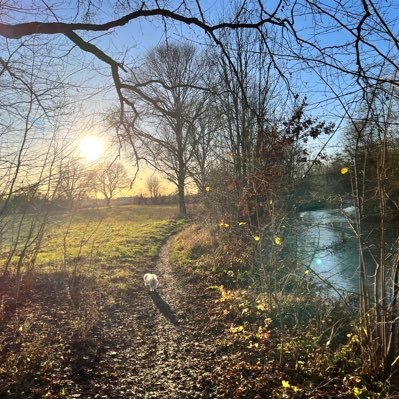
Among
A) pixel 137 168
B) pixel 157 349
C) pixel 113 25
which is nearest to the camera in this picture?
pixel 113 25

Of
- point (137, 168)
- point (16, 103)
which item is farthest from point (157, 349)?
point (16, 103)

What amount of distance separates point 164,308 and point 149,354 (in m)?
2.39

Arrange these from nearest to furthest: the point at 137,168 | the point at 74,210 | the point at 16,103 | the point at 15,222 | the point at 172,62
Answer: the point at 16,103
the point at 137,168
the point at 15,222
the point at 74,210
the point at 172,62

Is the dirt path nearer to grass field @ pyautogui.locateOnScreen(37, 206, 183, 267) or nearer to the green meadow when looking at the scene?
the green meadow

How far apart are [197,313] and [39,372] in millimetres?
3641

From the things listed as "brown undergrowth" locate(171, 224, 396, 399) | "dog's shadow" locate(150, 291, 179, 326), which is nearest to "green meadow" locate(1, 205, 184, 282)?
"dog's shadow" locate(150, 291, 179, 326)

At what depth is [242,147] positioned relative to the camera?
11.3 meters

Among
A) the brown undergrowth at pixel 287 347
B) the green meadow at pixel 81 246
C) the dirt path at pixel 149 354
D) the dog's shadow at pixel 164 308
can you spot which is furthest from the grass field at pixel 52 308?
the brown undergrowth at pixel 287 347

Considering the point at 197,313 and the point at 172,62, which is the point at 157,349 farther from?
the point at 172,62

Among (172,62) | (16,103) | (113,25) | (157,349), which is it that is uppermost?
(172,62)

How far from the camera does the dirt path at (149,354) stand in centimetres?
484

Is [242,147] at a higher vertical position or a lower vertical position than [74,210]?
higher

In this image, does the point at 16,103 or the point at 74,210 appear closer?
the point at 16,103

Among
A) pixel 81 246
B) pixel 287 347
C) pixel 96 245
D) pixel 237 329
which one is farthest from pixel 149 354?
pixel 96 245
